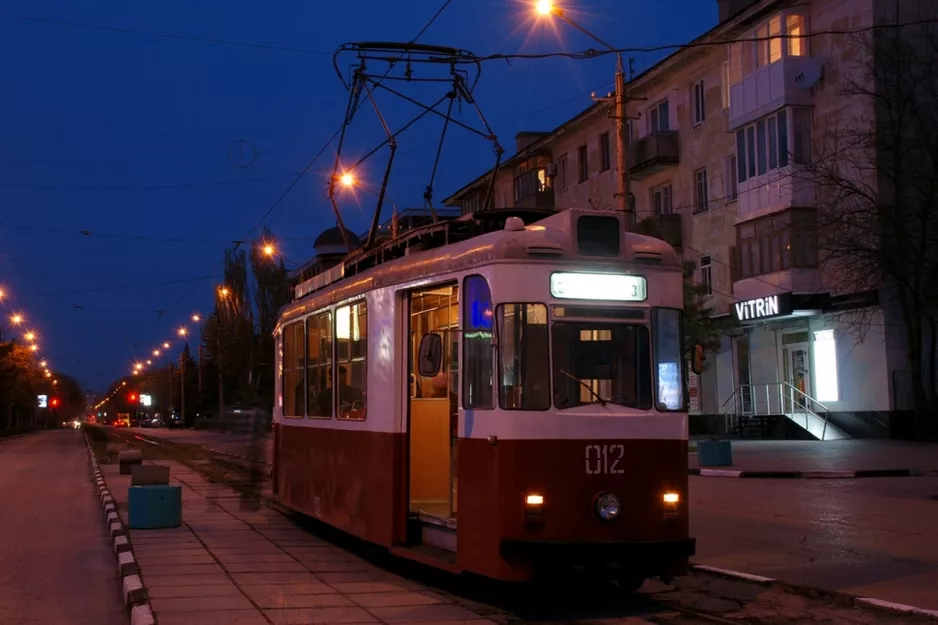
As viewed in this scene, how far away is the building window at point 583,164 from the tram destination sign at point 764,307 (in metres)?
13.1

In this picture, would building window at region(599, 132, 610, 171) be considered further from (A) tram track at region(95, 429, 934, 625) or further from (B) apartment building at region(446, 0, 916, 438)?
(A) tram track at region(95, 429, 934, 625)

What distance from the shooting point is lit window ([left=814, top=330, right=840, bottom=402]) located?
32.2 metres

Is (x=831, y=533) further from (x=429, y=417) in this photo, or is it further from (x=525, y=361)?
(x=525, y=361)

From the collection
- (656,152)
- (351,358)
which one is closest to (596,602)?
(351,358)

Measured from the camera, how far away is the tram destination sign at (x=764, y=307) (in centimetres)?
3194

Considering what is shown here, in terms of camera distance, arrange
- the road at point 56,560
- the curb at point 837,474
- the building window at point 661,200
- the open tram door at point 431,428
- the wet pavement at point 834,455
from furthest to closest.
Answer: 1. the building window at point 661,200
2. the wet pavement at point 834,455
3. the curb at point 837,474
4. the open tram door at point 431,428
5. the road at point 56,560

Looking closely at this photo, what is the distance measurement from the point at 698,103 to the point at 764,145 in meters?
6.26

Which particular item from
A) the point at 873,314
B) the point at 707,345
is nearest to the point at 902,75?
the point at 873,314

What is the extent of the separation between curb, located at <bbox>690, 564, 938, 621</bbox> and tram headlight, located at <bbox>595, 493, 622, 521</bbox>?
227 centimetres

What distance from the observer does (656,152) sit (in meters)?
39.9

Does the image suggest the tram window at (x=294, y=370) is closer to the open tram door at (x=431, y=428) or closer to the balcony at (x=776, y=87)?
the open tram door at (x=431, y=428)

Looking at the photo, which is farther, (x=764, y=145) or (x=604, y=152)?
(x=604, y=152)

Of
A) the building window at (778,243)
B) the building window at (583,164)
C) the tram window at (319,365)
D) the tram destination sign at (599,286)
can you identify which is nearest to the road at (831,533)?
the tram destination sign at (599,286)

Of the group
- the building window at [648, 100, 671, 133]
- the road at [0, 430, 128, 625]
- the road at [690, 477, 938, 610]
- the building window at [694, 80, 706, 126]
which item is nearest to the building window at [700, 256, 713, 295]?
the building window at [694, 80, 706, 126]
